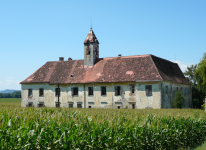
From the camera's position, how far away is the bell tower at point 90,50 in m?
42.8

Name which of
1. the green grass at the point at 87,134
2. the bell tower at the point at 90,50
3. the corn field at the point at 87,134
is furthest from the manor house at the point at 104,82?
the green grass at the point at 87,134

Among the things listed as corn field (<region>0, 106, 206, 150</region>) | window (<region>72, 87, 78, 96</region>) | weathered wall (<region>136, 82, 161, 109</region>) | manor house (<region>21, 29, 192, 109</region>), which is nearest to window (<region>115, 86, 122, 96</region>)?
manor house (<region>21, 29, 192, 109</region>)

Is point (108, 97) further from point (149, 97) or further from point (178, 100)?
point (178, 100)

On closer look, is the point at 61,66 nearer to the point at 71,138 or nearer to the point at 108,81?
the point at 108,81

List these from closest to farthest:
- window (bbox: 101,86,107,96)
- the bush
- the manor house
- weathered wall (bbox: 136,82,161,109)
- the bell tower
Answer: weathered wall (bbox: 136,82,161,109) → the bush → the manor house → window (bbox: 101,86,107,96) → the bell tower

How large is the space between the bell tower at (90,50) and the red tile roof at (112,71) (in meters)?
0.92

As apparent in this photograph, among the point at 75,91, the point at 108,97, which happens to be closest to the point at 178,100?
the point at 108,97

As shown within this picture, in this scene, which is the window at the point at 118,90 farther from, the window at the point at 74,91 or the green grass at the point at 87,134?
the green grass at the point at 87,134

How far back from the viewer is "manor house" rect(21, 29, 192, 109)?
117 ft

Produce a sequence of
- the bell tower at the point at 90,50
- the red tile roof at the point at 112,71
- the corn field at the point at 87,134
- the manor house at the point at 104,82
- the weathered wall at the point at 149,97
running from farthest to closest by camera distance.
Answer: the bell tower at the point at 90,50 < the red tile roof at the point at 112,71 < the manor house at the point at 104,82 < the weathered wall at the point at 149,97 < the corn field at the point at 87,134

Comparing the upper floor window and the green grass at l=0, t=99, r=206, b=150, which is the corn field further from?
the upper floor window

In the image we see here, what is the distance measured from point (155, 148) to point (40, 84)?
34.3 meters

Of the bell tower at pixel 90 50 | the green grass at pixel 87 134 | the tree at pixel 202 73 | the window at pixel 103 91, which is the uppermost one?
the bell tower at pixel 90 50

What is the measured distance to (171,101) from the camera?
37438 mm
